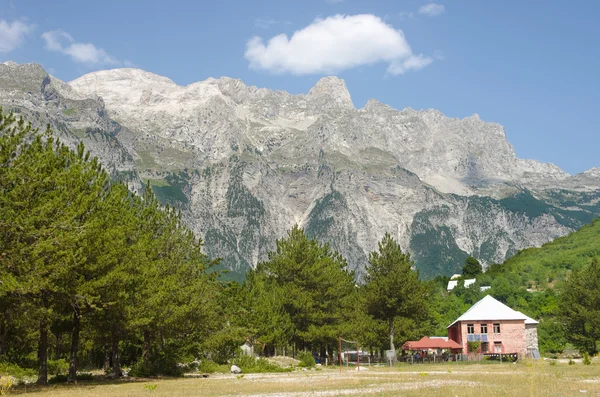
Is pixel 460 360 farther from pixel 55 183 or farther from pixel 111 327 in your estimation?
pixel 55 183

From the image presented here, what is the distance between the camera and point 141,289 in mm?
38000

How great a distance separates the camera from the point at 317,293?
74000mm

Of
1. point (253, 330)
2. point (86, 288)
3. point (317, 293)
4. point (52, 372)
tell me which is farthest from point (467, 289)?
point (86, 288)

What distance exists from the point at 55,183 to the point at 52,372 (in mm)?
22222

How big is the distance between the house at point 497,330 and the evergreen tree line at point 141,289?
6.32 metres

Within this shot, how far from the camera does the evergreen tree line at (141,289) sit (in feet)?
93.4

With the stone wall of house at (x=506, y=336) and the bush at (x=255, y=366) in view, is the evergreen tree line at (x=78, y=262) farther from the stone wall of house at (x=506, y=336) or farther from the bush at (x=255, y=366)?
the stone wall of house at (x=506, y=336)

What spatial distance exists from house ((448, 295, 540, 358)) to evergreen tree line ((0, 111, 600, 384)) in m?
6.32

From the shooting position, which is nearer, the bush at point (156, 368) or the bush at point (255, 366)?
the bush at point (156, 368)

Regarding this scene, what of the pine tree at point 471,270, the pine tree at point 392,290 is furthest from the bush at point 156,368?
the pine tree at point 471,270

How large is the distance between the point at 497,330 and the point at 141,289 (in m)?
62.5

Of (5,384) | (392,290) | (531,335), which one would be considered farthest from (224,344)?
(531,335)

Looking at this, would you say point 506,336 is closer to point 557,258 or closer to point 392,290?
point 392,290

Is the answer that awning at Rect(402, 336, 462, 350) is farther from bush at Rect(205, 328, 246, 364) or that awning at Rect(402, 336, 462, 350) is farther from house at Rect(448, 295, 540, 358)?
bush at Rect(205, 328, 246, 364)
